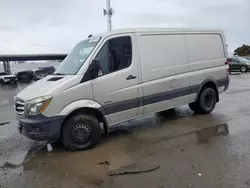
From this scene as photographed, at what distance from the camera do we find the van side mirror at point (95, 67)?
5.55 meters

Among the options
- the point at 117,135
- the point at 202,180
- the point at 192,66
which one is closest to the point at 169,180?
the point at 202,180

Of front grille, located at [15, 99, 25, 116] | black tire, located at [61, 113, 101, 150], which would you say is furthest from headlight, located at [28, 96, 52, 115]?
black tire, located at [61, 113, 101, 150]

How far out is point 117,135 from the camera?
6.59 m

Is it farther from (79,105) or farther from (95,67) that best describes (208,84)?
(79,105)

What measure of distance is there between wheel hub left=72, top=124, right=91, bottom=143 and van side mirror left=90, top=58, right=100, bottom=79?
3.38 ft

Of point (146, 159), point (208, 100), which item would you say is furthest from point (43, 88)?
point (208, 100)

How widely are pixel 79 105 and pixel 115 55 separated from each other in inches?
54.7

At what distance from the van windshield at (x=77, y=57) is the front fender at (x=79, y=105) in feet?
2.11

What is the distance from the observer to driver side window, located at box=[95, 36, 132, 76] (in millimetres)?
5816

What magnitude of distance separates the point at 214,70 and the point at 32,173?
5820mm

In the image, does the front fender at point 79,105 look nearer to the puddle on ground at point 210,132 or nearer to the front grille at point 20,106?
the front grille at point 20,106

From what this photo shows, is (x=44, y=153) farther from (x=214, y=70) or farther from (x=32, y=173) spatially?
(x=214, y=70)

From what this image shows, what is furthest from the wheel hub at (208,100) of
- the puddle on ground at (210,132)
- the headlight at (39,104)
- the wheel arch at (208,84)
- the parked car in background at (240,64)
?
the parked car in background at (240,64)

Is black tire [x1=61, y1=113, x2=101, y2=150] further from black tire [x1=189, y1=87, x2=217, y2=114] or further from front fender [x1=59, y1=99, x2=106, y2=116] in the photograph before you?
black tire [x1=189, y1=87, x2=217, y2=114]
